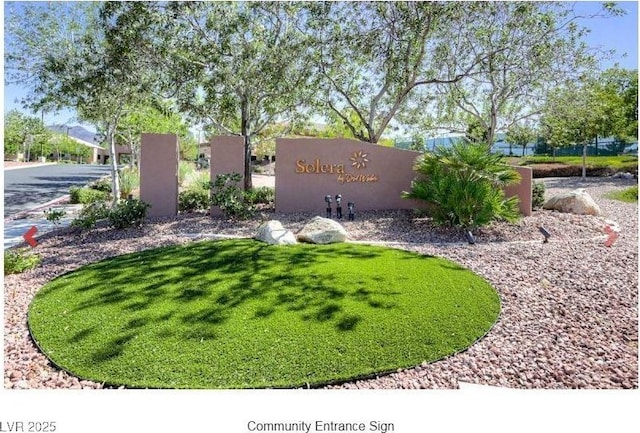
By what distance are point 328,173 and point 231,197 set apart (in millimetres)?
2316

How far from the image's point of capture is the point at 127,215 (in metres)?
7.95

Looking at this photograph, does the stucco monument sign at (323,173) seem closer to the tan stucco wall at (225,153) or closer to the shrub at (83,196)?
the tan stucco wall at (225,153)

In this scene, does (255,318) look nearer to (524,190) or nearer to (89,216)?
(89,216)

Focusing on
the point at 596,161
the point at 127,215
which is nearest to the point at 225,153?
the point at 127,215

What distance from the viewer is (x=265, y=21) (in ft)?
31.5

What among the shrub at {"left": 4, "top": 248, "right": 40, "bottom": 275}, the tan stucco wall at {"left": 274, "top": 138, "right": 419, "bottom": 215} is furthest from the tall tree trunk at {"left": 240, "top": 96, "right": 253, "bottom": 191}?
the shrub at {"left": 4, "top": 248, "right": 40, "bottom": 275}

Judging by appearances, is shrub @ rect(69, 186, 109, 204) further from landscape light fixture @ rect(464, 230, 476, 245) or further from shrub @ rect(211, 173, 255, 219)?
landscape light fixture @ rect(464, 230, 476, 245)

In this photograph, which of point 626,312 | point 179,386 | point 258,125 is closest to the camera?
point 179,386

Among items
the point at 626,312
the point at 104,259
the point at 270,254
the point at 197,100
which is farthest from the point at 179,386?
the point at 197,100

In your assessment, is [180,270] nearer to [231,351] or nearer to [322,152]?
[231,351]

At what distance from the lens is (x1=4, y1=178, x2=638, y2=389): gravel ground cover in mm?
3137

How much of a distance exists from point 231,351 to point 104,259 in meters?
3.66

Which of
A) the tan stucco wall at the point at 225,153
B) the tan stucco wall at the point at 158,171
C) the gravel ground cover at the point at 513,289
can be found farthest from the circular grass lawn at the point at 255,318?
the tan stucco wall at the point at 225,153

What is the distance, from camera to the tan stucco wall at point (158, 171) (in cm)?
934
